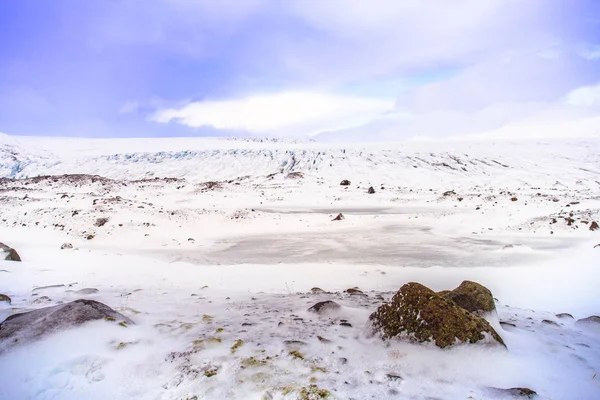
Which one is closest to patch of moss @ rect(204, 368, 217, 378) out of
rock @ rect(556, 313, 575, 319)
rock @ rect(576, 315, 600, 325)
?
rock @ rect(576, 315, 600, 325)

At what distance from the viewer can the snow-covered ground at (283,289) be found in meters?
2.92

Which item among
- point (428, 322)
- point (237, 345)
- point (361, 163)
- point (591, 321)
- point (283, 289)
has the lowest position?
point (283, 289)

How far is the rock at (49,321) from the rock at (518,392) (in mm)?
3572

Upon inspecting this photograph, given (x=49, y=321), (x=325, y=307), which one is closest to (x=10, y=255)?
(x=49, y=321)

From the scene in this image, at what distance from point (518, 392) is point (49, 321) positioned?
13.5 feet

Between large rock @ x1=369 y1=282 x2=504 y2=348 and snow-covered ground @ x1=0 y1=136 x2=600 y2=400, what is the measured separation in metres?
0.13

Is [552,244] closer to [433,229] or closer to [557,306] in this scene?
[433,229]

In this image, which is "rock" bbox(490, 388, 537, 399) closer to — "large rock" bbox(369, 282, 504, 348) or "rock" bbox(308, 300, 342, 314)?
"large rock" bbox(369, 282, 504, 348)

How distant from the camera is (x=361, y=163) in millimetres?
40438

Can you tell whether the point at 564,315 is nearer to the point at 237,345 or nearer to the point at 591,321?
the point at 591,321

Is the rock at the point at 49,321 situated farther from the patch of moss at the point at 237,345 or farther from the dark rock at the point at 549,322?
the dark rock at the point at 549,322

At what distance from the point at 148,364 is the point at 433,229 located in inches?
496

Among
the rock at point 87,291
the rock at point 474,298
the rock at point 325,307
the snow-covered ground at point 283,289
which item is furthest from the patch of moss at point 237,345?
the rock at point 87,291

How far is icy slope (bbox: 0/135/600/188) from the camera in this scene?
3538 cm
